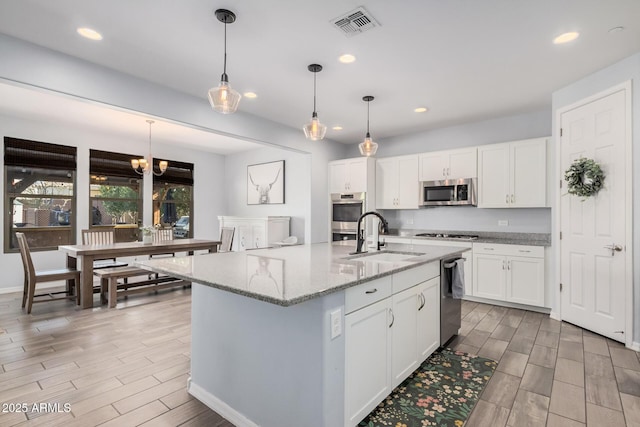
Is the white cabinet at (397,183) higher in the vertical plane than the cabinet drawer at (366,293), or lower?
higher

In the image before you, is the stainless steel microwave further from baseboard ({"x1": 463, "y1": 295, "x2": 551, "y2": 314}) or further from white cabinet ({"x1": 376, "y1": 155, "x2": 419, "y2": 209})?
baseboard ({"x1": 463, "y1": 295, "x2": 551, "y2": 314})

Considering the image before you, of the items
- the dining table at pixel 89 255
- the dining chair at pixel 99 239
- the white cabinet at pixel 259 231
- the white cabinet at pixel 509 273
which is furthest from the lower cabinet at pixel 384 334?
the dining chair at pixel 99 239

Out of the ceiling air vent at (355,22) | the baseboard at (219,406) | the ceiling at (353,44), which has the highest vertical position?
the ceiling at (353,44)

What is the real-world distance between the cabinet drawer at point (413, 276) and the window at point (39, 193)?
20.1ft

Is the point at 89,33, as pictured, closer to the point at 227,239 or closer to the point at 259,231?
the point at 227,239

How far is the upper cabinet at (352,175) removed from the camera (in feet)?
18.2

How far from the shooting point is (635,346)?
290 centimetres

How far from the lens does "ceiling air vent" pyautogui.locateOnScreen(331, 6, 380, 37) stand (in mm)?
2308

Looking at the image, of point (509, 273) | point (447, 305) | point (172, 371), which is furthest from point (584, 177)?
point (172, 371)

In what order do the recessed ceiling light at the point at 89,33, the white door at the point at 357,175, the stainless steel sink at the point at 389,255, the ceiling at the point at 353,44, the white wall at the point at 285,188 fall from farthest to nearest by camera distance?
the white wall at the point at 285,188
the white door at the point at 357,175
the stainless steel sink at the point at 389,255
the recessed ceiling light at the point at 89,33
the ceiling at the point at 353,44

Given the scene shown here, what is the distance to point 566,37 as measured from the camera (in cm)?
263

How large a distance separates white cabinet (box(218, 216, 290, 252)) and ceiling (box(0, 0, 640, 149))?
2.82 m

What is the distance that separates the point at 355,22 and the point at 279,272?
1938mm

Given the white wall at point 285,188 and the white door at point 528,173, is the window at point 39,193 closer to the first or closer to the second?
the white wall at point 285,188
